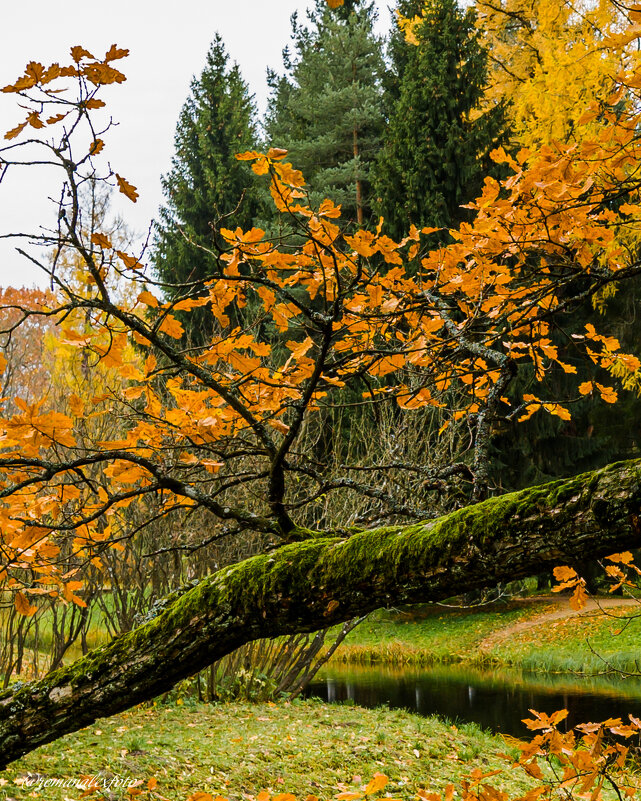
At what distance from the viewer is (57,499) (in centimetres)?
214

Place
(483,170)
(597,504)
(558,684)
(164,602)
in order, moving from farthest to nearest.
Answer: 1. (483,170)
2. (558,684)
3. (164,602)
4. (597,504)

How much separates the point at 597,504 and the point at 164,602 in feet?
3.84

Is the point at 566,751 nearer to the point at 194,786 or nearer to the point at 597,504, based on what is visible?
the point at 597,504

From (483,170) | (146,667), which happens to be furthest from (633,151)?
(483,170)

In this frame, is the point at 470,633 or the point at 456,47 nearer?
the point at 470,633

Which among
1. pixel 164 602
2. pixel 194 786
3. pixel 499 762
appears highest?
pixel 164 602

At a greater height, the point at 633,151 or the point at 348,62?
the point at 348,62

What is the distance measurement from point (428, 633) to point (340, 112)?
488 inches

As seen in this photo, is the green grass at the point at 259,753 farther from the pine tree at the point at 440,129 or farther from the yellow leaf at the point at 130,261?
the pine tree at the point at 440,129

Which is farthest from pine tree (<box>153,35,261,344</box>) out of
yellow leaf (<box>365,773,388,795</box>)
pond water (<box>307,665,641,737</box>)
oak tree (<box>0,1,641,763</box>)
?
yellow leaf (<box>365,773,388,795</box>)

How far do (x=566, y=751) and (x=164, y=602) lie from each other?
4.63ft

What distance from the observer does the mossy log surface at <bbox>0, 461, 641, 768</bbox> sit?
1.32m

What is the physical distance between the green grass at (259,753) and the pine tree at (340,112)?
1183 cm

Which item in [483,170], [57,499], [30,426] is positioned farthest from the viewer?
[483,170]
